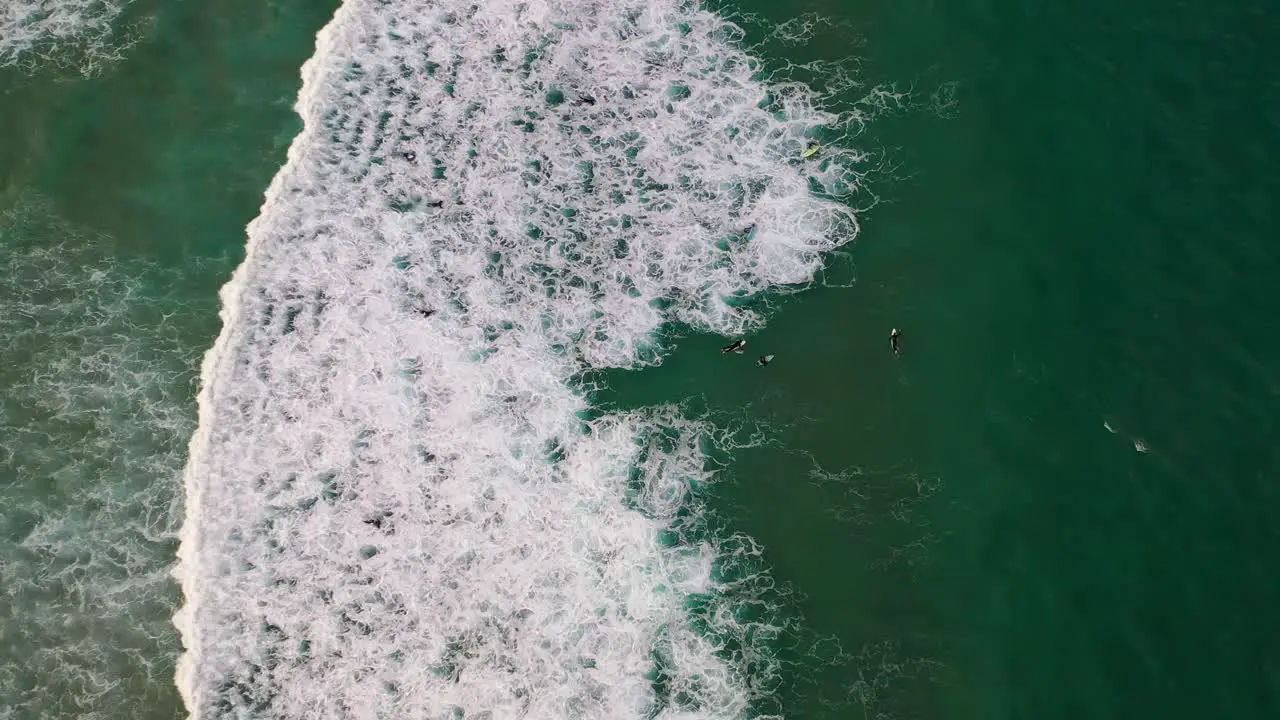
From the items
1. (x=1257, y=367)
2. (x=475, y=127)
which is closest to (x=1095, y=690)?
(x=1257, y=367)

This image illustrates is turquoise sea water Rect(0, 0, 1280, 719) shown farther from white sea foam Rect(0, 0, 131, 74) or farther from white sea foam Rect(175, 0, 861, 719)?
white sea foam Rect(175, 0, 861, 719)

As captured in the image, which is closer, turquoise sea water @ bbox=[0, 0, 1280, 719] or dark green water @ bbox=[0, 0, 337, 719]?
turquoise sea water @ bbox=[0, 0, 1280, 719]

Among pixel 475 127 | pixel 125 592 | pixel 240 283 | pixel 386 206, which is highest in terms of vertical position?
pixel 475 127

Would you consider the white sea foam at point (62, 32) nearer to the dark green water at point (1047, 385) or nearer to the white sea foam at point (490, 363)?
the white sea foam at point (490, 363)

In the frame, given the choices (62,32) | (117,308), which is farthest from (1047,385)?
(62,32)

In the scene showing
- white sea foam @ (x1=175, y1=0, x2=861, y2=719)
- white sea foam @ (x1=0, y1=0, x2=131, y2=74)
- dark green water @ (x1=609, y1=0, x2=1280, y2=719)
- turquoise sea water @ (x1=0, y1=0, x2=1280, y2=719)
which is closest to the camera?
dark green water @ (x1=609, y1=0, x2=1280, y2=719)

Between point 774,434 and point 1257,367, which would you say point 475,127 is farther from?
point 1257,367

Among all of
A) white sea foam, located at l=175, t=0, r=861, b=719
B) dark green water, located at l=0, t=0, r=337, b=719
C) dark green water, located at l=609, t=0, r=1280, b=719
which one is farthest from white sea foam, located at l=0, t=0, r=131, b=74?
dark green water, located at l=609, t=0, r=1280, b=719
